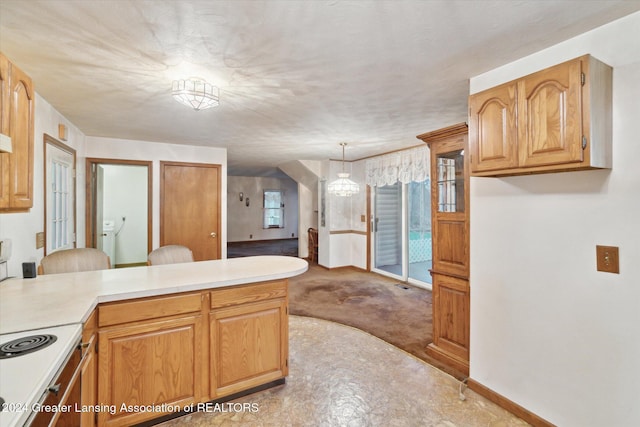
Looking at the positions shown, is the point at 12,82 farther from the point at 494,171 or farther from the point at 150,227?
the point at 150,227

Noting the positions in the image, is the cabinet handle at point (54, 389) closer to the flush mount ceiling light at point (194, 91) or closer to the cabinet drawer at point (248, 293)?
the cabinet drawer at point (248, 293)

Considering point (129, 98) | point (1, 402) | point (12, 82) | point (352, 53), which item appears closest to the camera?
point (1, 402)

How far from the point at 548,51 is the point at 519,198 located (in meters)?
0.88

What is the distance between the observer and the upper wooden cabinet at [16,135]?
1.35 m

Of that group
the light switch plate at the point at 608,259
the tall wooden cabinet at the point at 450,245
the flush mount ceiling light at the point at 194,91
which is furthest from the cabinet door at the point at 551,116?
the flush mount ceiling light at the point at 194,91

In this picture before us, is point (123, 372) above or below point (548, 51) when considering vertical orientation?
below

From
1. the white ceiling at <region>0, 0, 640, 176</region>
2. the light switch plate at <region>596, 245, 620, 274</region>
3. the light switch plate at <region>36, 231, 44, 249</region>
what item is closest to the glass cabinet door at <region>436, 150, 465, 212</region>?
the white ceiling at <region>0, 0, 640, 176</region>

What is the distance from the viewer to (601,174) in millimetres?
1591

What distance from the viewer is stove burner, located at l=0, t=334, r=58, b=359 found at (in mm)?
1031

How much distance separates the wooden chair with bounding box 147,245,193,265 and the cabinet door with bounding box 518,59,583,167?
2.63 metres

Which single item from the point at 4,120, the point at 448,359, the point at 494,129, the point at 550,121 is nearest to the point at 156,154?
the point at 4,120

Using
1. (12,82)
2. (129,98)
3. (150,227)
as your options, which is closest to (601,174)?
(12,82)

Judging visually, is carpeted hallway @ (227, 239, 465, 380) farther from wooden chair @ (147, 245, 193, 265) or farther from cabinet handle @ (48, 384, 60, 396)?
cabinet handle @ (48, 384, 60, 396)

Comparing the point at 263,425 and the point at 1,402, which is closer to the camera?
the point at 1,402
